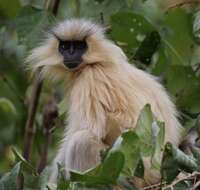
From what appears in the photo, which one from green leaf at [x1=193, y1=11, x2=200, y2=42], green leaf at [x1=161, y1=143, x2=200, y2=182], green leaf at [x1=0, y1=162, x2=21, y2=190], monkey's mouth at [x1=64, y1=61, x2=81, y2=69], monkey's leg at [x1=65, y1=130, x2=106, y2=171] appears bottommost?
monkey's leg at [x1=65, y1=130, x2=106, y2=171]

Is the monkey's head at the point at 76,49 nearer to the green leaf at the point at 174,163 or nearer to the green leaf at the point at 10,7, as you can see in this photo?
the green leaf at the point at 10,7

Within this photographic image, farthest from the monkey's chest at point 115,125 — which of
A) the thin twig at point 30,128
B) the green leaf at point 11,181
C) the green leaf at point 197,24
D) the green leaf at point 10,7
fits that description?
the green leaf at point 11,181

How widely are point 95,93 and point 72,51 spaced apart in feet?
1.69

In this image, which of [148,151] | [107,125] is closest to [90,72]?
[107,125]

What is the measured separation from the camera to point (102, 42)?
17.1 ft

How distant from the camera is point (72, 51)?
5184mm

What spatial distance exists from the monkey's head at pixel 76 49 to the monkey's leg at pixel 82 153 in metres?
0.70

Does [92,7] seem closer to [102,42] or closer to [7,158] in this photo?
[102,42]

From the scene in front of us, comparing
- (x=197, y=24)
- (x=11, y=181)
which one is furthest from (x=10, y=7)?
(x=11, y=181)

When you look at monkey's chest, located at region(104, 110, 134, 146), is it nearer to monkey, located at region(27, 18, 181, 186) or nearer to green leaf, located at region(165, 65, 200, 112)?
monkey, located at region(27, 18, 181, 186)

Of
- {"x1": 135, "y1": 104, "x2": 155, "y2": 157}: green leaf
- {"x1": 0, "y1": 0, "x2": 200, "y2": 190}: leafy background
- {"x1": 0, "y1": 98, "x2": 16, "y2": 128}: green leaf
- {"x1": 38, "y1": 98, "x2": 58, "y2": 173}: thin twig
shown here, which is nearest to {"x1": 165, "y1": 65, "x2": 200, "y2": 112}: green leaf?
{"x1": 0, "y1": 0, "x2": 200, "y2": 190}: leafy background

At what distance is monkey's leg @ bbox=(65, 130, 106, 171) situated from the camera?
445 cm

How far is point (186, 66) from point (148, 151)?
164 cm

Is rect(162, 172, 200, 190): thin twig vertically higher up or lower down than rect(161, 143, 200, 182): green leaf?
lower down
